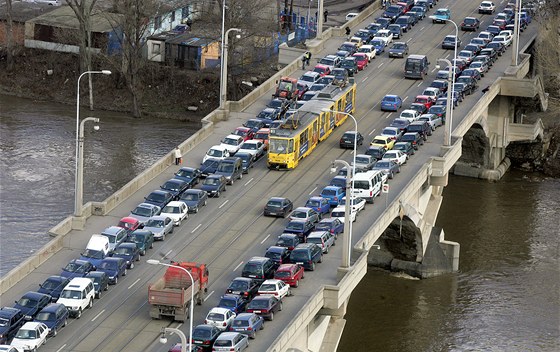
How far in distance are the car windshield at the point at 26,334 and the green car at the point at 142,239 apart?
14318mm

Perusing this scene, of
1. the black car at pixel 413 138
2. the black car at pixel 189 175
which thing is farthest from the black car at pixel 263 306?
the black car at pixel 413 138

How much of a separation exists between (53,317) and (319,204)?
2561cm

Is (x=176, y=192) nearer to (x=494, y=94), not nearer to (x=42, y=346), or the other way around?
(x=42, y=346)

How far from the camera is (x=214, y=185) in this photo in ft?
370

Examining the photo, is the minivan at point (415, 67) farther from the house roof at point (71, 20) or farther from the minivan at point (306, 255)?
the minivan at point (306, 255)

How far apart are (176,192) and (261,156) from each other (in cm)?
1229

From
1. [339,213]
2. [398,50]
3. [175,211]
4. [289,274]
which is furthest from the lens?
[398,50]

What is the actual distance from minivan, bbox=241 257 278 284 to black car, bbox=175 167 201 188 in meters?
15.9

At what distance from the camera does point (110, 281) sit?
97.6 m

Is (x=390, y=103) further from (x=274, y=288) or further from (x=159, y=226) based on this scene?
(x=274, y=288)

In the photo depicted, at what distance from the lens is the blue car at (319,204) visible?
109875 mm

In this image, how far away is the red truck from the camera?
91.9 meters

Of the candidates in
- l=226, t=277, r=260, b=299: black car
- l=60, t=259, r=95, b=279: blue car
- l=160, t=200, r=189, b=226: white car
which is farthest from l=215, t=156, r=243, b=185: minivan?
l=226, t=277, r=260, b=299: black car

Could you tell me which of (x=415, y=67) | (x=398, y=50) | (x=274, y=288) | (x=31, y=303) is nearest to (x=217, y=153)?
(x=274, y=288)
